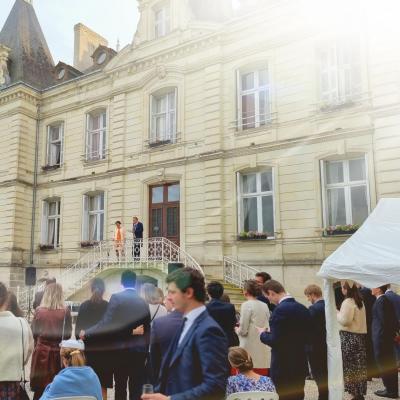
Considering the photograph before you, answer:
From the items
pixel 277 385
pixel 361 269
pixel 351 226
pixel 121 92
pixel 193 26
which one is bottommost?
pixel 277 385

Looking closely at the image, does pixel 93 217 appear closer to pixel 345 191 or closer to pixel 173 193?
pixel 173 193

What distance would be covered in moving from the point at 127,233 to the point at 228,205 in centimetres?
415

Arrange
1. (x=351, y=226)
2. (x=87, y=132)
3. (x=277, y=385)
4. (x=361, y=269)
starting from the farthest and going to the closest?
(x=87, y=132) → (x=351, y=226) → (x=361, y=269) → (x=277, y=385)

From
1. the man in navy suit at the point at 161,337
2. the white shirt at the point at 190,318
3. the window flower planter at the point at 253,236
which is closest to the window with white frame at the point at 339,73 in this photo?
the window flower planter at the point at 253,236

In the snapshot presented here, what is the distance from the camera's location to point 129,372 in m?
5.18

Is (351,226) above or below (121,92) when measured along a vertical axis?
below

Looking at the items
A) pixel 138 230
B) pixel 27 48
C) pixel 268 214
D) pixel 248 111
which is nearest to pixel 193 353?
pixel 268 214

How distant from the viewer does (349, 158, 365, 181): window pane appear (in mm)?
12367

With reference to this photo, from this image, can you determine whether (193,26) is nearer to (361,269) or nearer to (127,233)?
(127,233)

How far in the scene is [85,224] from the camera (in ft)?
58.1

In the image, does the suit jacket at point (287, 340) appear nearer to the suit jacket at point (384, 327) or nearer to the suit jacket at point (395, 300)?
the suit jacket at point (384, 327)

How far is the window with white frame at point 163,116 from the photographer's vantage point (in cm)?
1622

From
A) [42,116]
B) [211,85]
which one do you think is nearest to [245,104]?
[211,85]

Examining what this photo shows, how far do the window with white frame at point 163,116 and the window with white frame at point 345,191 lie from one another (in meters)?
6.00
